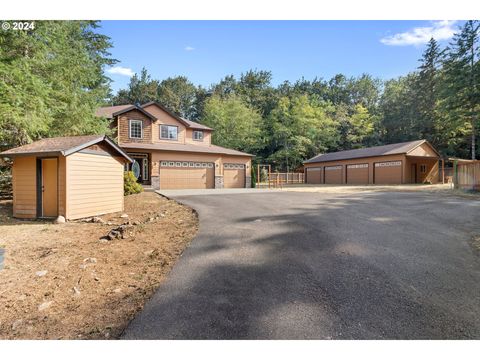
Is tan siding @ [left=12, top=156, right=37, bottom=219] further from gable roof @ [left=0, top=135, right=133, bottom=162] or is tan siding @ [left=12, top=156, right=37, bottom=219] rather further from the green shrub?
the green shrub

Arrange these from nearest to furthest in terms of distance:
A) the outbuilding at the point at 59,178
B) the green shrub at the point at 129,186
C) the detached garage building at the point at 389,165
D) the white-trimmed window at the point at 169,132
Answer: the outbuilding at the point at 59,178 → the green shrub at the point at 129,186 → the white-trimmed window at the point at 169,132 → the detached garage building at the point at 389,165

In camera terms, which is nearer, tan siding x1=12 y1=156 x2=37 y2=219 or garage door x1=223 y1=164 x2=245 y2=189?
tan siding x1=12 y1=156 x2=37 y2=219

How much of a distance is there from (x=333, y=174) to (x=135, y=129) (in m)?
21.8

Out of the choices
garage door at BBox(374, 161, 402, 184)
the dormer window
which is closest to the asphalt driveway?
the dormer window

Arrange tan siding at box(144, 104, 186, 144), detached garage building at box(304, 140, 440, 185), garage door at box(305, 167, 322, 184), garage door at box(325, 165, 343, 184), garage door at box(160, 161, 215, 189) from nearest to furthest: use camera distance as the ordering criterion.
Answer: garage door at box(160, 161, 215, 189) < tan siding at box(144, 104, 186, 144) < detached garage building at box(304, 140, 440, 185) < garage door at box(325, 165, 343, 184) < garage door at box(305, 167, 322, 184)

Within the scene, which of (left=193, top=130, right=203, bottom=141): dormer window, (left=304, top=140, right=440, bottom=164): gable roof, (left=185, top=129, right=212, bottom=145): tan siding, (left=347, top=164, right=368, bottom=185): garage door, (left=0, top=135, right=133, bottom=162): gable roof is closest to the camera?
(left=0, top=135, right=133, bottom=162): gable roof

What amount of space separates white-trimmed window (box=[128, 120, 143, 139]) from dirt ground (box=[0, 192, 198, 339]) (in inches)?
554

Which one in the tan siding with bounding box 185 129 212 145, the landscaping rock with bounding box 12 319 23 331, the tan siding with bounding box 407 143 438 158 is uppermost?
the tan siding with bounding box 185 129 212 145

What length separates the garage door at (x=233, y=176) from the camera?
23.1 m

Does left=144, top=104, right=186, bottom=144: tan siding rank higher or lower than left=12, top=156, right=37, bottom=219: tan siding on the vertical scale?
higher

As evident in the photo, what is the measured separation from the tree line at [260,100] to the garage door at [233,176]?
10.6 metres

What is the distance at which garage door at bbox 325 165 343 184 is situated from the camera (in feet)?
100

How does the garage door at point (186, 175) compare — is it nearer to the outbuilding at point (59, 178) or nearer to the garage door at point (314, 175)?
the outbuilding at point (59, 178)

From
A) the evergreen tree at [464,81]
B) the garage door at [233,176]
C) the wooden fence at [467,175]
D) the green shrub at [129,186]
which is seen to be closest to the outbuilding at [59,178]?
the green shrub at [129,186]
